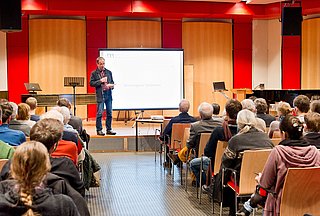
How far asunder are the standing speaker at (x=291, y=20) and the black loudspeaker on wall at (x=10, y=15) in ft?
20.8

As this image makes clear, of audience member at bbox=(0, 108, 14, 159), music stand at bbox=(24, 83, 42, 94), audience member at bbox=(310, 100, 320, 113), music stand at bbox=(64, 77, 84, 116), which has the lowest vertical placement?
audience member at bbox=(0, 108, 14, 159)

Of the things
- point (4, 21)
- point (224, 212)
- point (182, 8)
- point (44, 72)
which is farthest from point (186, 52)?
point (224, 212)

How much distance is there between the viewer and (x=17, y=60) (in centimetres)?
1337

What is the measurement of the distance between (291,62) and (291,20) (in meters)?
2.58

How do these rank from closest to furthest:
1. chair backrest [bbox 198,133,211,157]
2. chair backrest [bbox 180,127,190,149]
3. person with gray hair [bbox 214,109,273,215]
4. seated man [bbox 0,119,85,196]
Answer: seated man [bbox 0,119,85,196], person with gray hair [bbox 214,109,273,215], chair backrest [bbox 198,133,211,157], chair backrest [bbox 180,127,190,149]

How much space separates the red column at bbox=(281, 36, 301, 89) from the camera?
13930 millimetres

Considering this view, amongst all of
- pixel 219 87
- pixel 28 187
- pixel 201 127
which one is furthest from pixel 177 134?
pixel 219 87

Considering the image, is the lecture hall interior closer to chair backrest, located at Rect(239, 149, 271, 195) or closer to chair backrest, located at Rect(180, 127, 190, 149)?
chair backrest, located at Rect(180, 127, 190, 149)

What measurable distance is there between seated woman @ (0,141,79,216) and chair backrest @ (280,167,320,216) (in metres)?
1.81

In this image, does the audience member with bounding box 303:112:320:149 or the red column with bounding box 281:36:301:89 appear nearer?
the audience member with bounding box 303:112:320:149

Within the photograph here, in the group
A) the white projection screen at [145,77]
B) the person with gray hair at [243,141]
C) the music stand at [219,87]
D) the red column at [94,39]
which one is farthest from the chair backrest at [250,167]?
the red column at [94,39]

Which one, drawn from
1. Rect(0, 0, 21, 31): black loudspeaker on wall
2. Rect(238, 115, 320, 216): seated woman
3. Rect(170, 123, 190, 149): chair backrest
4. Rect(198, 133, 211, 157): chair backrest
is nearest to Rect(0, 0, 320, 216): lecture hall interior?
Rect(0, 0, 21, 31): black loudspeaker on wall

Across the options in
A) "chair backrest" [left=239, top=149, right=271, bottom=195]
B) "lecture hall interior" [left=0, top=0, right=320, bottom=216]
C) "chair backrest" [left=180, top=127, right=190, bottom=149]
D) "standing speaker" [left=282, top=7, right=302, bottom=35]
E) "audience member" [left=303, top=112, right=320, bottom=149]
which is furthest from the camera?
"lecture hall interior" [left=0, top=0, right=320, bottom=216]

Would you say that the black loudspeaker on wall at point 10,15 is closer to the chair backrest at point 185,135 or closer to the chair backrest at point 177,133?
the chair backrest at point 177,133
